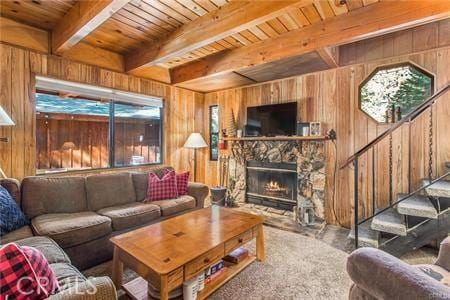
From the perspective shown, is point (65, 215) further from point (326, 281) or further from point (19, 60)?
point (326, 281)

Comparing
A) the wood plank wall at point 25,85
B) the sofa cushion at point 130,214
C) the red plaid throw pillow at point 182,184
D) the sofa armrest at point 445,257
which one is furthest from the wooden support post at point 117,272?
the sofa armrest at point 445,257

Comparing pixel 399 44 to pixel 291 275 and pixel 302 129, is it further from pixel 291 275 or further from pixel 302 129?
pixel 291 275

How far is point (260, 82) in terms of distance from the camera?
13.4 feet

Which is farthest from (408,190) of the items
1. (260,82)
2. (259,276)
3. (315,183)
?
(260,82)

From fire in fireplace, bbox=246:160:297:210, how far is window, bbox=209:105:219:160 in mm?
895

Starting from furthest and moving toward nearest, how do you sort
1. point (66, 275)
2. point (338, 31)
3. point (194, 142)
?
point (194, 142), point (338, 31), point (66, 275)

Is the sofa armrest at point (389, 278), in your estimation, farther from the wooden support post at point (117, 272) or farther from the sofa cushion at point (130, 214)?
the sofa cushion at point (130, 214)

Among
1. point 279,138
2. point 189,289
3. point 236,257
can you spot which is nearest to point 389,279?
point 189,289

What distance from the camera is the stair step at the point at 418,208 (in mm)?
2168

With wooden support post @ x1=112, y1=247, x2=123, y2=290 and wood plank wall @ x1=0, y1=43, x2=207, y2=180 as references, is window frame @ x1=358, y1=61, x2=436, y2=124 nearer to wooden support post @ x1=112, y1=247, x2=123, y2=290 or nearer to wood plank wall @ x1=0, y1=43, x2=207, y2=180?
wooden support post @ x1=112, y1=247, x2=123, y2=290

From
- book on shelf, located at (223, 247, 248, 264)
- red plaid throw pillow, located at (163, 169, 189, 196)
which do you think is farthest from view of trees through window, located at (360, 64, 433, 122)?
red plaid throw pillow, located at (163, 169, 189, 196)

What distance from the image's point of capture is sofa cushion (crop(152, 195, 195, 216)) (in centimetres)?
285

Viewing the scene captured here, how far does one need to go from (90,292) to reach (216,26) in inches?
90.3

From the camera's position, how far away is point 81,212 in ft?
8.34
